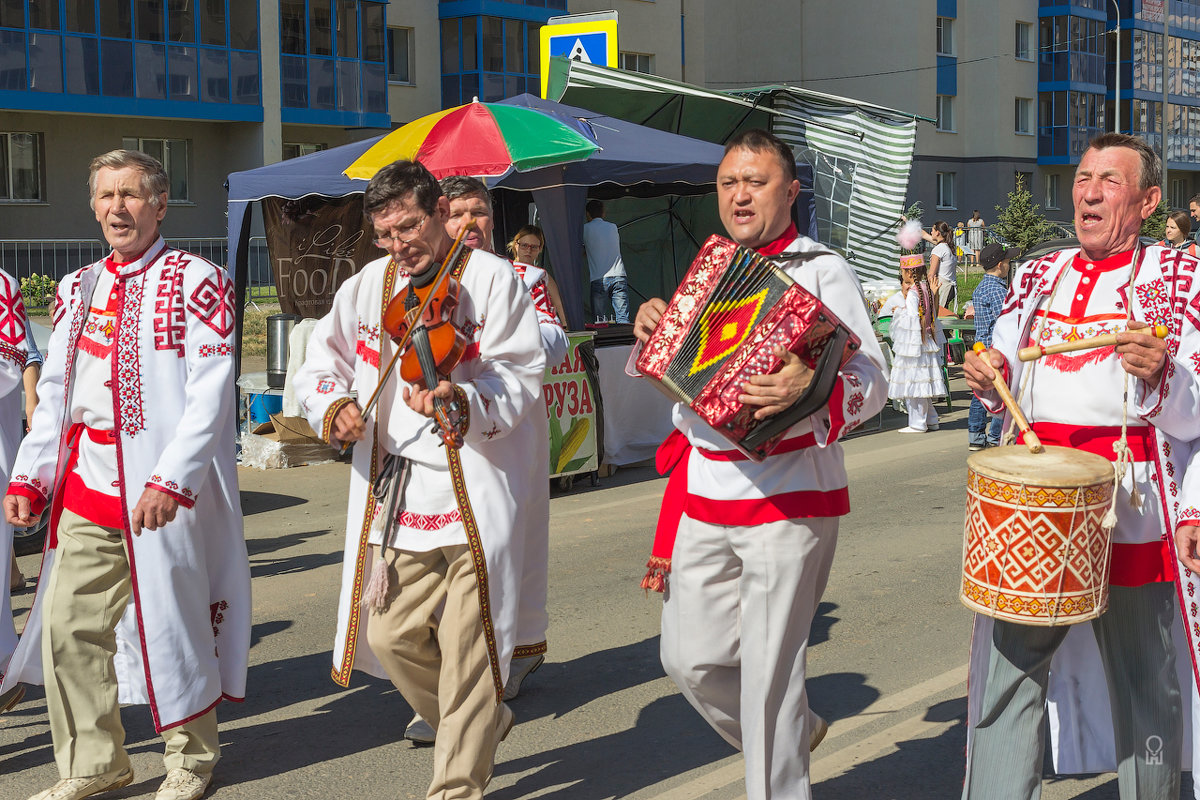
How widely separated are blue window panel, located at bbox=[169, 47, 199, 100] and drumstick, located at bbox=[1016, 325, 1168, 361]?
2877 centimetres

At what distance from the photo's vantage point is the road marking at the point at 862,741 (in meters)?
4.45

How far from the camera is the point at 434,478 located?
4.07 meters

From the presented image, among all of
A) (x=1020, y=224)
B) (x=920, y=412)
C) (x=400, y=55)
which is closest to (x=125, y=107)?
(x=400, y=55)

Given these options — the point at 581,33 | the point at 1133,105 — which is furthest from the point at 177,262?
the point at 1133,105

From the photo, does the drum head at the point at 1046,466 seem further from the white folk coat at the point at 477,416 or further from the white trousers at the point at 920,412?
the white trousers at the point at 920,412

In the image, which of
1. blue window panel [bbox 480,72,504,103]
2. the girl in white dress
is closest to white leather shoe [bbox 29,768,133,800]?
the girl in white dress

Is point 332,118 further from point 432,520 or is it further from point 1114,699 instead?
point 1114,699

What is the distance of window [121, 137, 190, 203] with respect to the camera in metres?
30.8

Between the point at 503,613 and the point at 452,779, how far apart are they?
0.50 m

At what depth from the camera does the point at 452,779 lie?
13.0ft

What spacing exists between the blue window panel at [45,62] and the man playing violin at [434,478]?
85.7 ft

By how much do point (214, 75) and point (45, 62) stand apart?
3.85m

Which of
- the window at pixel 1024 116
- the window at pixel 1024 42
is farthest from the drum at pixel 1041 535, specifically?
the window at pixel 1024 116

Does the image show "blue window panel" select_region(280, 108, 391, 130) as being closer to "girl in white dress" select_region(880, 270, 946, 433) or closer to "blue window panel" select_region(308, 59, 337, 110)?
"blue window panel" select_region(308, 59, 337, 110)
